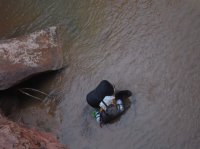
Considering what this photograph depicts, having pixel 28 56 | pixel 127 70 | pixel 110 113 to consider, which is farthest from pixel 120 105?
pixel 28 56

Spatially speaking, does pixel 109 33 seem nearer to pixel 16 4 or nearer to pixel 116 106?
pixel 116 106

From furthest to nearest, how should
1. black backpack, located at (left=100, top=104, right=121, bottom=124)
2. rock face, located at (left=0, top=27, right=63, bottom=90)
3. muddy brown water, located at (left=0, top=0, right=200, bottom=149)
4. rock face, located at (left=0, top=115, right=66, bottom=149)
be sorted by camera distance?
rock face, located at (left=0, top=27, right=63, bottom=90) < black backpack, located at (left=100, top=104, right=121, bottom=124) < muddy brown water, located at (left=0, top=0, right=200, bottom=149) < rock face, located at (left=0, top=115, right=66, bottom=149)

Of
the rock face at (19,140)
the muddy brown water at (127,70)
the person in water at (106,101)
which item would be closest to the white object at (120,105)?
the person in water at (106,101)

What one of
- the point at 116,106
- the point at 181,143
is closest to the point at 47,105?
the point at 116,106

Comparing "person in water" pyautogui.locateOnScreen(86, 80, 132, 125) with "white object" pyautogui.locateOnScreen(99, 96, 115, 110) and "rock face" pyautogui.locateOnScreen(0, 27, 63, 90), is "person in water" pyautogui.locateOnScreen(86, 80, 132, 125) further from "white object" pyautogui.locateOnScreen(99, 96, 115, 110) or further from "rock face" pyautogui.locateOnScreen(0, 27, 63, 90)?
"rock face" pyautogui.locateOnScreen(0, 27, 63, 90)

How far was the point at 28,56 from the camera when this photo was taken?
5738mm

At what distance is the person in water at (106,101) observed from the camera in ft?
16.3

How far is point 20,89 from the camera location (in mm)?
5801

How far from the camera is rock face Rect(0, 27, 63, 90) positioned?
5562 millimetres

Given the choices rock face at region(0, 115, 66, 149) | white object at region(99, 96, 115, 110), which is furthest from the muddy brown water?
rock face at region(0, 115, 66, 149)

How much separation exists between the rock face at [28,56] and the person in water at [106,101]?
3.17 ft

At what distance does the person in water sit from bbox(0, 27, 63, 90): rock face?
3.17 ft

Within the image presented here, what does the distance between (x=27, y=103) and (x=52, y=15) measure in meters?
1.58

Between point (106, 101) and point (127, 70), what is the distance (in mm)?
546
